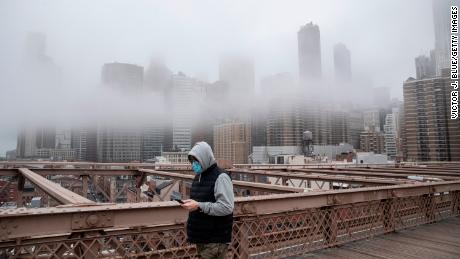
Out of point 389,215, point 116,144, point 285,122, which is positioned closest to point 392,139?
point 285,122

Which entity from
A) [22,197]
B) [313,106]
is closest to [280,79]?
[313,106]

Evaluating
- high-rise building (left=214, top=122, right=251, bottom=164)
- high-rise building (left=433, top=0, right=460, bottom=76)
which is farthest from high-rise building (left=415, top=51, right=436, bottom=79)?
high-rise building (left=214, top=122, right=251, bottom=164)

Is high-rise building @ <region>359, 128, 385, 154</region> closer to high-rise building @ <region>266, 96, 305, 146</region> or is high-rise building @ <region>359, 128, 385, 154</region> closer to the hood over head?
high-rise building @ <region>266, 96, 305, 146</region>

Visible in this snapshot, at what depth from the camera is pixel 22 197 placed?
1440 cm

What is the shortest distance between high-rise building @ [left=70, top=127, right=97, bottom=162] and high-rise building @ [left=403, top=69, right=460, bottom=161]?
119440mm

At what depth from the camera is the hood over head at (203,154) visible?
3.35 metres

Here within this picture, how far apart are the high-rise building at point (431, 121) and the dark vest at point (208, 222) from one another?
335ft

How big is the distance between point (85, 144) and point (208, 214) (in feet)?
514

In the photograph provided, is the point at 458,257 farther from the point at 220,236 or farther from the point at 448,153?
the point at 448,153

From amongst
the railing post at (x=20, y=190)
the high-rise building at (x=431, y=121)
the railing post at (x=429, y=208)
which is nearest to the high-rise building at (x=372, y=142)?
the high-rise building at (x=431, y=121)

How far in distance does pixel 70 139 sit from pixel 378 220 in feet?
601

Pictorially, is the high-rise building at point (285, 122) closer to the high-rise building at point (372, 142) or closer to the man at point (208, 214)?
the high-rise building at point (372, 142)

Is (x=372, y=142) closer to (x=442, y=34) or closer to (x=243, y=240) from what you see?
(x=442, y=34)

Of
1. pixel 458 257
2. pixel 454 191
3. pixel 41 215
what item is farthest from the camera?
pixel 454 191
